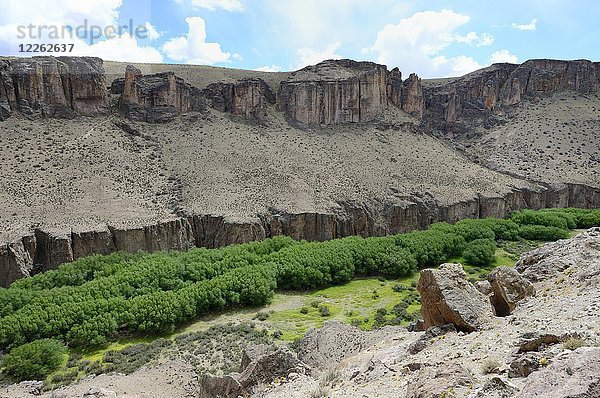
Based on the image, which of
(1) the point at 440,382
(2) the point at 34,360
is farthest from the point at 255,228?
(1) the point at 440,382

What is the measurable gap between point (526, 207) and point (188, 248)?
46380mm

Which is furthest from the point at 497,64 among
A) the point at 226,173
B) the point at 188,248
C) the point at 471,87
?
the point at 188,248

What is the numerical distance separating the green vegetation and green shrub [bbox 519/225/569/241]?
131mm

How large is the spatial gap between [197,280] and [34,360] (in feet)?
43.0

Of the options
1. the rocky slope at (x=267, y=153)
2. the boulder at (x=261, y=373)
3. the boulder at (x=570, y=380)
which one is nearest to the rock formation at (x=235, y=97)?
the rocky slope at (x=267, y=153)

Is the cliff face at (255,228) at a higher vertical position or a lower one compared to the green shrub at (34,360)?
higher

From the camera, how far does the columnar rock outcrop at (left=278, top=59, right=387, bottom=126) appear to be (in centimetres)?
6775

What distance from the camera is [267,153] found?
57.6 metres

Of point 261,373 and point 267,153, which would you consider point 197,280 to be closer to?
point 261,373

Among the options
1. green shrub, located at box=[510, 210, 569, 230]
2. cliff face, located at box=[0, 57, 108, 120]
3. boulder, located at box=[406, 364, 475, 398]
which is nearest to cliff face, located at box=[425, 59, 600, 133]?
green shrub, located at box=[510, 210, 569, 230]

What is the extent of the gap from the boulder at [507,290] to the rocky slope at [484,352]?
0.03m

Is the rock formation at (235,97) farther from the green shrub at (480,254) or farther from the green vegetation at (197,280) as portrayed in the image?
the green shrub at (480,254)

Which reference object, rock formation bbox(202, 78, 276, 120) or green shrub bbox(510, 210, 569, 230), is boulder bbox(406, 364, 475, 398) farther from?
rock formation bbox(202, 78, 276, 120)

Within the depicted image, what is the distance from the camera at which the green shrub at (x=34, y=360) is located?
22.5 metres
